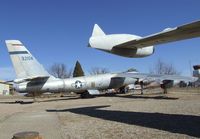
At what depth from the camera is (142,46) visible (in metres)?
12.2

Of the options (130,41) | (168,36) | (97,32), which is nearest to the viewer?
(168,36)

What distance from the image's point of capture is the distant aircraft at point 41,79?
38375mm

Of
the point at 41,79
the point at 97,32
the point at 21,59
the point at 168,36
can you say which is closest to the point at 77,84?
the point at 41,79

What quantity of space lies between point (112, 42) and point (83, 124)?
5515mm

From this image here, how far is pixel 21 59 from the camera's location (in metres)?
38.6

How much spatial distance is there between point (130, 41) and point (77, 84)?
33.3 m

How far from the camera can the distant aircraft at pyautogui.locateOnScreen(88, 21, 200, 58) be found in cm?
1144

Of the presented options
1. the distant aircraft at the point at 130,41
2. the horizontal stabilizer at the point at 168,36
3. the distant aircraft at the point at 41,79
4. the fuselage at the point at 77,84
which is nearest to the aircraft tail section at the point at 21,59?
the distant aircraft at the point at 41,79

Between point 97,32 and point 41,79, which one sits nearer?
point 97,32

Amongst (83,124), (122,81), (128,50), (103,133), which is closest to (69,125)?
(83,124)

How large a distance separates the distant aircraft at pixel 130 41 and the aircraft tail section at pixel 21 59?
87.2 feet

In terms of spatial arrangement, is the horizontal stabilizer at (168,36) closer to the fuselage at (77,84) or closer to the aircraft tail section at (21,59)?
the aircraft tail section at (21,59)

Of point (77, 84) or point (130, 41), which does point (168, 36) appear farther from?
point (77, 84)

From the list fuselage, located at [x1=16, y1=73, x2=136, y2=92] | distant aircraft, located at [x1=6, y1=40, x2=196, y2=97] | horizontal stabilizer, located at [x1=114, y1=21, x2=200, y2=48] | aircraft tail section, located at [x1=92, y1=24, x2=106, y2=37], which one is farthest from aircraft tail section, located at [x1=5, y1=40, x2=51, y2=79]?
horizontal stabilizer, located at [x1=114, y1=21, x2=200, y2=48]
